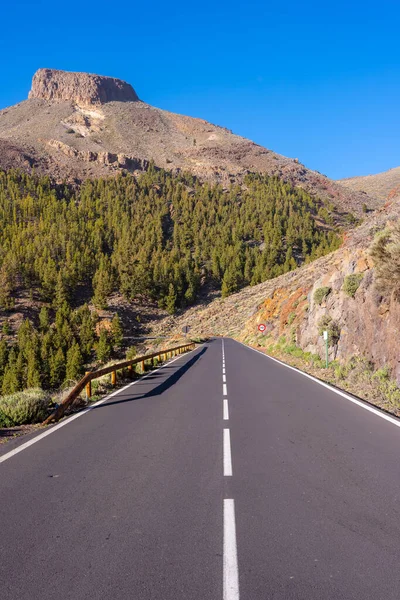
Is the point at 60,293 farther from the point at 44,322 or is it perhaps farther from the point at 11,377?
the point at 11,377

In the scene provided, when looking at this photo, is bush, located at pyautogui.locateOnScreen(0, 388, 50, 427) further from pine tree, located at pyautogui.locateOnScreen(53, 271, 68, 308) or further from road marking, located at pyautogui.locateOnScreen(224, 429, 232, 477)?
pine tree, located at pyautogui.locateOnScreen(53, 271, 68, 308)

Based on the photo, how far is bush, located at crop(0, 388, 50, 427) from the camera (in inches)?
326

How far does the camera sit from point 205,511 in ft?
13.0

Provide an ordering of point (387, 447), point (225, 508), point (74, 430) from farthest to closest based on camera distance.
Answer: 1. point (74, 430)
2. point (387, 447)
3. point (225, 508)

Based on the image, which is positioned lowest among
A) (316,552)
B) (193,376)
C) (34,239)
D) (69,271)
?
(193,376)

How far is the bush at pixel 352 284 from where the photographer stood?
52.9 feet

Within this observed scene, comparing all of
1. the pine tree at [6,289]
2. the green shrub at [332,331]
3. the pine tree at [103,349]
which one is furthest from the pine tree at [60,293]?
the green shrub at [332,331]

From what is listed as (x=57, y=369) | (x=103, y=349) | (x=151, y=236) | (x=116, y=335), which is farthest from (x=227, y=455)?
(x=151, y=236)

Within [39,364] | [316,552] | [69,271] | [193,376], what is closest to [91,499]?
[316,552]

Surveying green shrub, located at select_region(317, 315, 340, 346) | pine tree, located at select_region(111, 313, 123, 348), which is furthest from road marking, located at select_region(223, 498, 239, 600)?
pine tree, located at select_region(111, 313, 123, 348)

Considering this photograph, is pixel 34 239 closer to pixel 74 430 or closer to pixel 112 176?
pixel 112 176

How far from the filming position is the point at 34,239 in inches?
4498

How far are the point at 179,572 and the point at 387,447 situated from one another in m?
4.21

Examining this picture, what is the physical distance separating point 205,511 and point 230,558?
0.87 meters
